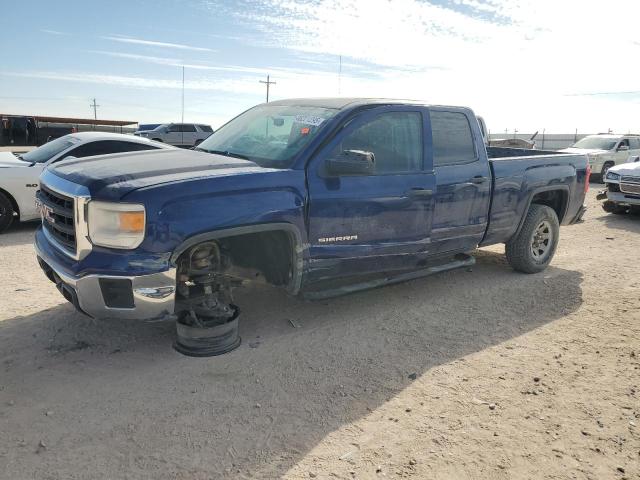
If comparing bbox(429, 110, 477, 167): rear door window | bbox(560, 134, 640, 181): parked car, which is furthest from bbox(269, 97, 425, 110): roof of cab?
bbox(560, 134, 640, 181): parked car

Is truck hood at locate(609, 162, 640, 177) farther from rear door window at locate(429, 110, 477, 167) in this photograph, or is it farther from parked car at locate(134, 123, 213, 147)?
parked car at locate(134, 123, 213, 147)

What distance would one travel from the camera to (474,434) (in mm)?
2979

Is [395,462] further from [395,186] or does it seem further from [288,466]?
[395,186]

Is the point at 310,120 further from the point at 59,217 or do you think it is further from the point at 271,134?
the point at 59,217

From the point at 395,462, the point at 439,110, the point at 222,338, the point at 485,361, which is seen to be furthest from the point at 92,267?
the point at 439,110

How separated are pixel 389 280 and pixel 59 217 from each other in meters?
2.71

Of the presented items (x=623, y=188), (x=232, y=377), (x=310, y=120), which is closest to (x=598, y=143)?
(x=623, y=188)

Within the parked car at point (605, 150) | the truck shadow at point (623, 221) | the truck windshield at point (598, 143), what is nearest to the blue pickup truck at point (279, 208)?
the truck shadow at point (623, 221)

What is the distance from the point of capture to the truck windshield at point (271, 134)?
4059 mm

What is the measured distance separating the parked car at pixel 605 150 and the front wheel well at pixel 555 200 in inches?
477

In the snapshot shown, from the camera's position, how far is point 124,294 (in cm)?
328

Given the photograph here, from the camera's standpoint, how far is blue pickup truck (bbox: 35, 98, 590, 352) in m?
3.27

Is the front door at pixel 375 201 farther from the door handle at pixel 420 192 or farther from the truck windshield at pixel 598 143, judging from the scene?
the truck windshield at pixel 598 143

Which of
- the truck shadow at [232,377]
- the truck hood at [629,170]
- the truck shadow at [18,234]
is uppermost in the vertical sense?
the truck hood at [629,170]
